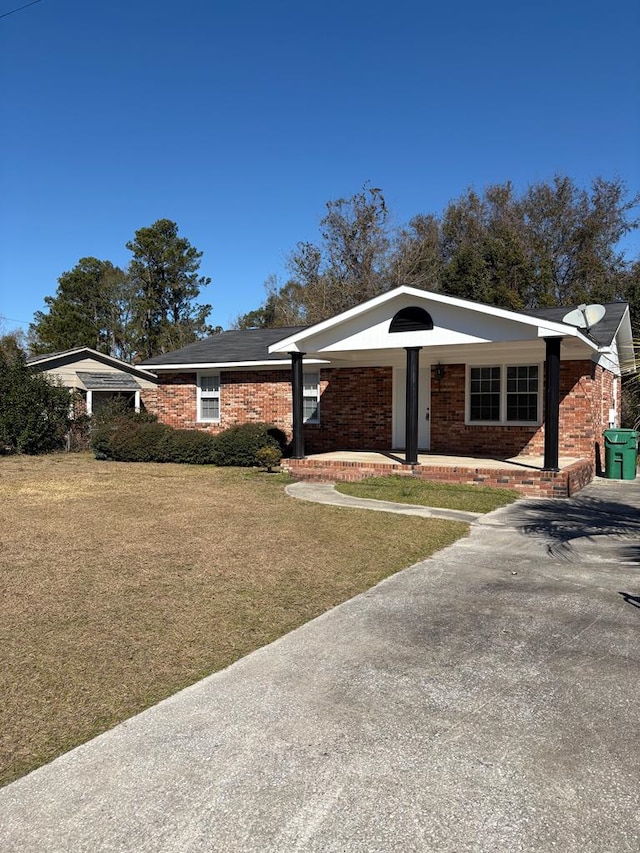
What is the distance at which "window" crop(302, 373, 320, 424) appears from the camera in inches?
748

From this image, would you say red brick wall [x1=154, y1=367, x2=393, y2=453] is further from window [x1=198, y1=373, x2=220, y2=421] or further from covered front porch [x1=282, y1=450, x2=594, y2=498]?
covered front porch [x1=282, y1=450, x2=594, y2=498]

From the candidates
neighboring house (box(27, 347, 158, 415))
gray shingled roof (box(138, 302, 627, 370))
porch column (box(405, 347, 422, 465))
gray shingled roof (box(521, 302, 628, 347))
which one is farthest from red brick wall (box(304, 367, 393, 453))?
neighboring house (box(27, 347, 158, 415))

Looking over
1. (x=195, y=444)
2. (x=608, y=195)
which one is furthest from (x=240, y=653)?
(x=608, y=195)

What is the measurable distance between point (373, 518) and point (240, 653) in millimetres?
5207

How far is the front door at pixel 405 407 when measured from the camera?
17.2m

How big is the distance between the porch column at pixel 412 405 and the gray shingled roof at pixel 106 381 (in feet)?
46.0

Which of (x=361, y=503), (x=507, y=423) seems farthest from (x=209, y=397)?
(x=361, y=503)

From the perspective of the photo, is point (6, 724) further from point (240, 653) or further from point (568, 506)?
point (568, 506)

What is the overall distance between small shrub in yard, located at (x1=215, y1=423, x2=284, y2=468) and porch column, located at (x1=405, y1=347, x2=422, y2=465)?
397 centimetres

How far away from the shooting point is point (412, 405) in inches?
526

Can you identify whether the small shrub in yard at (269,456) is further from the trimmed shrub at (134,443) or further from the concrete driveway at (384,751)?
the concrete driveway at (384,751)

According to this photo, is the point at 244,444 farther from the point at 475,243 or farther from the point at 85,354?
the point at 475,243

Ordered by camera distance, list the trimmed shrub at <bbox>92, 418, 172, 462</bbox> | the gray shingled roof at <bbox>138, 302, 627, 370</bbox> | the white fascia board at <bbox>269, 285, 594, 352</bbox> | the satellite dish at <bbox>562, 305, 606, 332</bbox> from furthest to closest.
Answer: the trimmed shrub at <bbox>92, 418, 172, 462</bbox>
the gray shingled roof at <bbox>138, 302, 627, 370</bbox>
the satellite dish at <bbox>562, 305, 606, 332</bbox>
the white fascia board at <bbox>269, 285, 594, 352</bbox>

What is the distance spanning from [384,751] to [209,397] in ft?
59.8
